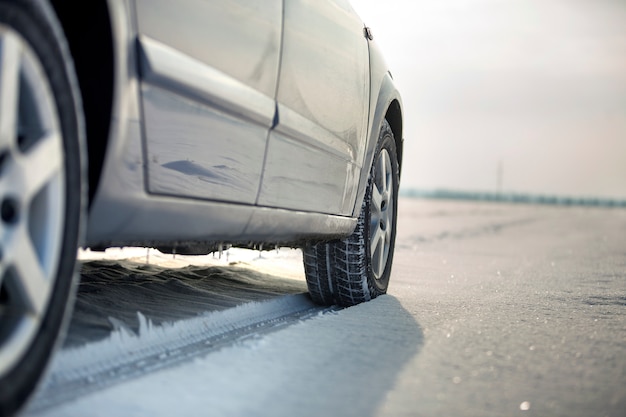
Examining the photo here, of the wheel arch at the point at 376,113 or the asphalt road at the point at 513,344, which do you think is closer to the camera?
the asphalt road at the point at 513,344

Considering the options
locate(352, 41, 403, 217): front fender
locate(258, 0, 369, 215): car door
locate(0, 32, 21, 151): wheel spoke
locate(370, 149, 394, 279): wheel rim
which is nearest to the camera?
locate(0, 32, 21, 151): wheel spoke

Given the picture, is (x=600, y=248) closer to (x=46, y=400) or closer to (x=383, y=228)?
(x=383, y=228)

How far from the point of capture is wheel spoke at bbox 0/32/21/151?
59.4 inches

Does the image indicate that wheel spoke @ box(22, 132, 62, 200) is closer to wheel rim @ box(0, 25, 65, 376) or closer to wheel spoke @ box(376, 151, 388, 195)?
wheel rim @ box(0, 25, 65, 376)

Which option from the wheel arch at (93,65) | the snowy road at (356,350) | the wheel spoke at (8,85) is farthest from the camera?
the snowy road at (356,350)

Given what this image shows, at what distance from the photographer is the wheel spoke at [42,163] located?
1.58 m

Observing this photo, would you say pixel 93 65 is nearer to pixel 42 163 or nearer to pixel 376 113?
pixel 42 163

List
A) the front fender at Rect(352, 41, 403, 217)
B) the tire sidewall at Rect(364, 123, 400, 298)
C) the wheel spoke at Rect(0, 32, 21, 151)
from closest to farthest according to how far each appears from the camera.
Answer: the wheel spoke at Rect(0, 32, 21, 151)
the front fender at Rect(352, 41, 403, 217)
the tire sidewall at Rect(364, 123, 400, 298)

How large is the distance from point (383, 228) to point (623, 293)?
5.04 ft

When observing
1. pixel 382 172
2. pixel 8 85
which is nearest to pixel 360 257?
pixel 382 172

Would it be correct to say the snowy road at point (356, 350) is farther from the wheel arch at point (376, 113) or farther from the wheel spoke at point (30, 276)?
the wheel arch at point (376, 113)

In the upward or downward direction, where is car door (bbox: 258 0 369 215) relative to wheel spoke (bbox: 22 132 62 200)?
upward

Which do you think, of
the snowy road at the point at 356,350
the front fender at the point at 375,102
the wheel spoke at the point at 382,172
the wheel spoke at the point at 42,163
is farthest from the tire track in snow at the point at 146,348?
the wheel spoke at the point at 382,172

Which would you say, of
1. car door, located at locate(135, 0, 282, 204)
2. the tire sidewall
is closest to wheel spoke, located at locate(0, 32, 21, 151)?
car door, located at locate(135, 0, 282, 204)
